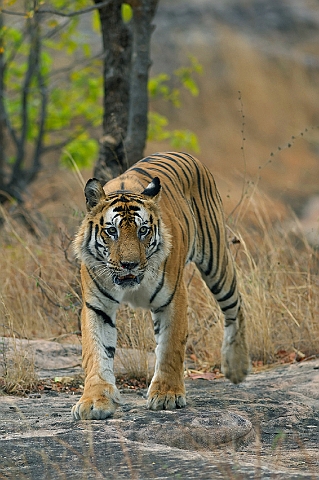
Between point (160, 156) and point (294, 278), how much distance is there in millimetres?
2140

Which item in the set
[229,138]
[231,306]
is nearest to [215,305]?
[231,306]

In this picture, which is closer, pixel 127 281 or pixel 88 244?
pixel 127 281

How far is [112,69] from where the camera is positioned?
787 centimetres

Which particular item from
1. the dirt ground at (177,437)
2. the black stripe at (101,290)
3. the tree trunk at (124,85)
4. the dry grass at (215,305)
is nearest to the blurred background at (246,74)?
the tree trunk at (124,85)

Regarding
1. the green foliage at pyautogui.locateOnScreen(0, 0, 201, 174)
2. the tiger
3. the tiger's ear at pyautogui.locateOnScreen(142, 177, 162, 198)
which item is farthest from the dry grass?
the green foliage at pyautogui.locateOnScreen(0, 0, 201, 174)

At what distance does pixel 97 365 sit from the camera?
468 cm

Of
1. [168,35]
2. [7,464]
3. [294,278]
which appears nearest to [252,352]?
[294,278]

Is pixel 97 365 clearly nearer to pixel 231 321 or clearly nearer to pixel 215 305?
pixel 231 321

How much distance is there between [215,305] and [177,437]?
2.78m

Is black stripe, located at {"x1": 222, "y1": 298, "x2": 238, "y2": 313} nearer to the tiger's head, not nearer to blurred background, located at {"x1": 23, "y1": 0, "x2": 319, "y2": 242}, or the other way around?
the tiger's head

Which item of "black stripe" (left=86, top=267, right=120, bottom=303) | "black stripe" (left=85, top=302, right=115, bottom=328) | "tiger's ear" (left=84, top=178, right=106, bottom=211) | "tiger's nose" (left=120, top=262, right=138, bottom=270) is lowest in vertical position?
"black stripe" (left=85, top=302, right=115, bottom=328)

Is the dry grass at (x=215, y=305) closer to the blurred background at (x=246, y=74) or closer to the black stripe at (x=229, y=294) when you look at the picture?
the black stripe at (x=229, y=294)

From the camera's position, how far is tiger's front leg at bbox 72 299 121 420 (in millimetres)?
4469

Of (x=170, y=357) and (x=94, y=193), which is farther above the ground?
(x=94, y=193)
